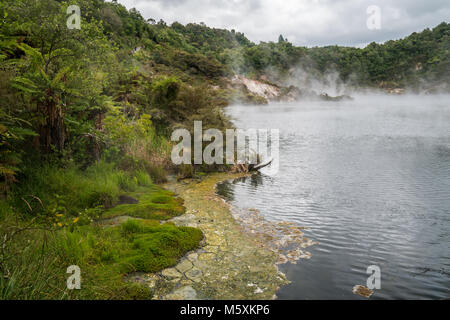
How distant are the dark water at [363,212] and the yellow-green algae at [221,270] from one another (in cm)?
38

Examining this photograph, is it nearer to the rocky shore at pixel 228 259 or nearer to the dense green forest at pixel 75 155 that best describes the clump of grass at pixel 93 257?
the dense green forest at pixel 75 155

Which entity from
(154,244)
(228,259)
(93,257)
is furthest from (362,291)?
(93,257)

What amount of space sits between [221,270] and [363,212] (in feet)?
18.1

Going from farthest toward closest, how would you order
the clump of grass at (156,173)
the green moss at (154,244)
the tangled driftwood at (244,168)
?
the tangled driftwood at (244,168) → the clump of grass at (156,173) → the green moss at (154,244)

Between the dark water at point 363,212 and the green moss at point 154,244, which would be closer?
the green moss at point 154,244

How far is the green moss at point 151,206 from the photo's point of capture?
6.80 metres

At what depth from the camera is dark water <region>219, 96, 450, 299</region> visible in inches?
192

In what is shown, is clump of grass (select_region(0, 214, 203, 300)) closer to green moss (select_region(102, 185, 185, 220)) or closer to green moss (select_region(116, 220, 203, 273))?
green moss (select_region(116, 220, 203, 273))

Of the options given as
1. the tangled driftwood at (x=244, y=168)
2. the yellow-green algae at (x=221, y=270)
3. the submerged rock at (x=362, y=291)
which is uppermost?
the tangled driftwood at (x=244, y=168)

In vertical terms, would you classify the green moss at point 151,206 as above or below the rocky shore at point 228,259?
above

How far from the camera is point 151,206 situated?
7430 millimetres

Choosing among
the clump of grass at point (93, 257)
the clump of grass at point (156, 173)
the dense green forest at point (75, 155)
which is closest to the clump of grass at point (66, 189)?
the dense green forest at point (75, 155)
